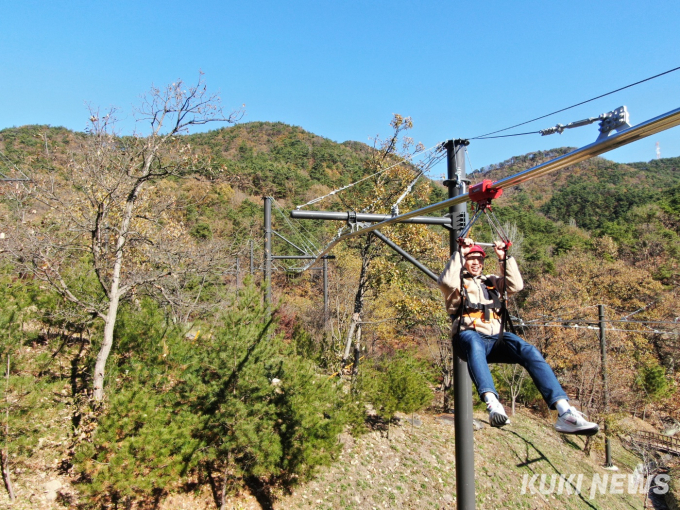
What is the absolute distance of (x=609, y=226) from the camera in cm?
3934

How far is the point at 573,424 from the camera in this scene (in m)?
2.45

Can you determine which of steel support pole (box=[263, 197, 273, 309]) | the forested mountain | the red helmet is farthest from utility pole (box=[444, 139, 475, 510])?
steel support pole (box=[263, 197, 273, 309])

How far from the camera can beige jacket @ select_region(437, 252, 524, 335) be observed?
122 inches

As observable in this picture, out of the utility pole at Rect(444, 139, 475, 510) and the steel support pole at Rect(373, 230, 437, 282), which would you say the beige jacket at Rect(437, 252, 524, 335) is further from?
the steel support pole at Rect(373, 230, 437, 282)

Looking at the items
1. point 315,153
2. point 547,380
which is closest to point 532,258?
point 547,380

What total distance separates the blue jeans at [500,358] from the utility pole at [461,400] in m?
0.70

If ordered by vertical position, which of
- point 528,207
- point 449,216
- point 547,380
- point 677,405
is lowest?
point 677,405

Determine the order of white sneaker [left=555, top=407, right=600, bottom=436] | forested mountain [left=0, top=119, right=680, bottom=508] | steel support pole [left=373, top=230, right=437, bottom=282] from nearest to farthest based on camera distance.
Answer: white sneaker [left=555, top=407, right=600, bottom=436]
steel support pole [left=373, top=230, right=437, bottom=282]
forested mountain [left=0, top=119, right=680, bottom=508]

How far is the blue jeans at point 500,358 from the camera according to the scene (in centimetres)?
270

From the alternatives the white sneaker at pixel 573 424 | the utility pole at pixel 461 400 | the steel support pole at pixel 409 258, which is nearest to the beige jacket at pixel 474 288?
the utility pole at pixel 461 400

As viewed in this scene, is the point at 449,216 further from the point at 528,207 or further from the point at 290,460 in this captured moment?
the point at 528,207

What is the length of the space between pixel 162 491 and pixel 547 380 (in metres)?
7.65

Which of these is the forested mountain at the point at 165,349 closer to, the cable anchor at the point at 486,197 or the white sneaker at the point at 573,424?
the cable anchor at the point at 486,197

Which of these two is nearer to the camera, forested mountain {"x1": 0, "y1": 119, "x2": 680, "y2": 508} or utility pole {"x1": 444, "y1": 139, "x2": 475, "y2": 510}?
utility pole {"x1": 444, "y1": 139, "x2": 475, "y2": 510}
